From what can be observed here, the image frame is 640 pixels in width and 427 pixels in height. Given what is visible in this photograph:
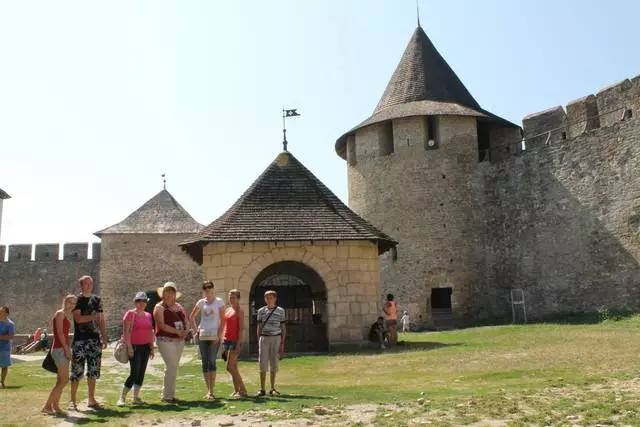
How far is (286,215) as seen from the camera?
566 inches

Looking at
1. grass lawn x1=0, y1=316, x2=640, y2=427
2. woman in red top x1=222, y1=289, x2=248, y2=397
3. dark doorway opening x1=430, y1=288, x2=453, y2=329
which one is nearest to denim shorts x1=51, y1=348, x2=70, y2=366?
grass lawn x1=0, y1=316, x2=640, y2=427

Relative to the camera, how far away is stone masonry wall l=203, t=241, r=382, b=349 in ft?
44.7

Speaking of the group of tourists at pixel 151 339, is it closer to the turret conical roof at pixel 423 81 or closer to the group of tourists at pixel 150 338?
the group of tourists at pixel 150 338

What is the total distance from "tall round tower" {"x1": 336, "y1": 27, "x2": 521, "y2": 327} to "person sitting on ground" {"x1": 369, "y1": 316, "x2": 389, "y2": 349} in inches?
395

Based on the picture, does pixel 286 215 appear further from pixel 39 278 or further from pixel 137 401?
pixel 39 278

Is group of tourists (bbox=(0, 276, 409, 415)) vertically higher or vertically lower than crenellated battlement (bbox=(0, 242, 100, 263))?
lower

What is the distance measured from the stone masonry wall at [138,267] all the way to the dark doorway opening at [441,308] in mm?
11826

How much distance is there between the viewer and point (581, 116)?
70.7ft

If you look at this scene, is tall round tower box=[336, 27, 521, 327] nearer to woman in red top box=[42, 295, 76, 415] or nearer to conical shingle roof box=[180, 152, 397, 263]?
conical shingle roof box=[180, 152, 397, 263]

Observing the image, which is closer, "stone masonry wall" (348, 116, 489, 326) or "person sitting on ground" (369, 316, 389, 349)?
"person sitting on ground" (369, 316, 389, 349)

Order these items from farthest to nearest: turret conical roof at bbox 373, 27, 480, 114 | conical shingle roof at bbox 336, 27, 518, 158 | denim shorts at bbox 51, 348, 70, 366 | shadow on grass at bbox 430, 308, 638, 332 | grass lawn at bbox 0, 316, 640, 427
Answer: turret conical roof at bbox 373, 27, 480, 114 → conical shingle roof at bbox 336, 27, 518, 158 → shadow on grass at bbox 430, 308, 638, 332 → denim shorts at bbox 51, 348, 70, 366 → grass lawn at bbox 0, 316, 640, 427

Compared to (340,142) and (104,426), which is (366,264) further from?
(340,142)

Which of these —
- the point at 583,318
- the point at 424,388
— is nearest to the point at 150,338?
the point at 424,388

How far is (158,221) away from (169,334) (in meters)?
24.9
